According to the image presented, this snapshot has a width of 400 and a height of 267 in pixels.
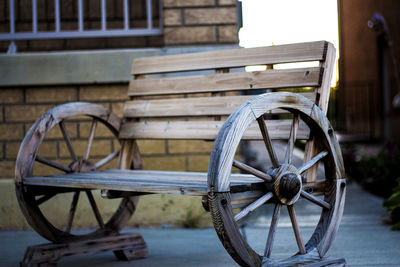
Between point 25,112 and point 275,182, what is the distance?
255cm

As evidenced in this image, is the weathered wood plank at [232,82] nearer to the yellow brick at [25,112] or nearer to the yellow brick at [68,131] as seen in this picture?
the yellow brick at [68,131]

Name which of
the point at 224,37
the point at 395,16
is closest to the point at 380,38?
the point at 395,16

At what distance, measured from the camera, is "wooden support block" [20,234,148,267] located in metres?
2.87

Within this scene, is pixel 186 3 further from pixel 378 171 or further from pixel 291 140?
pixel 378 171

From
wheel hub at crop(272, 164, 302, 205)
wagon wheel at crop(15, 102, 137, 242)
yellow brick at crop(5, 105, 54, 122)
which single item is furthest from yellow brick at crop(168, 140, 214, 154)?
wheel hub at crop(272, 164, 302, 205)

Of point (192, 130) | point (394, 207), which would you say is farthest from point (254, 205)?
point (394, 207)

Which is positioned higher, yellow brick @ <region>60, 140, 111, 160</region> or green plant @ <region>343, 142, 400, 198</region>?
yellow brick @ <region>60, 140, 111, 160</region>

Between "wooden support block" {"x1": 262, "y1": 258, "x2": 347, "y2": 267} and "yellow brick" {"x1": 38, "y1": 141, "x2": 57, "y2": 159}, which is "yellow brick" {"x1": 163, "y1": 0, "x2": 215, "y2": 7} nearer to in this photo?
"yellow brick" {"x1": 38, "y1": 141, "x2": 57, "y2": 159}

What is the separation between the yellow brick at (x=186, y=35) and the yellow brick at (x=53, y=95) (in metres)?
0.79

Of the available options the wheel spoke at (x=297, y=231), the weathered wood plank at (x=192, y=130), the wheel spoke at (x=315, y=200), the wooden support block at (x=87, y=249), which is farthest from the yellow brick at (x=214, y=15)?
the wheel spoke at (x=297, y=231)

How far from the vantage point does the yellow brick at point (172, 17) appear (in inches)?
169

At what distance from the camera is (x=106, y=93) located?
4.30 meters

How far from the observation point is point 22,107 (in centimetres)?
432

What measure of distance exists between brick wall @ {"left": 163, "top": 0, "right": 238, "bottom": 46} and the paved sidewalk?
1.36m
